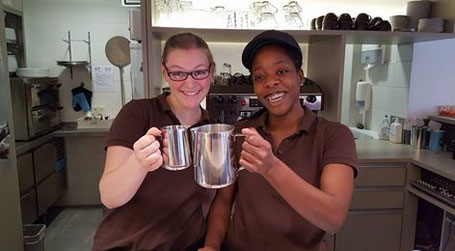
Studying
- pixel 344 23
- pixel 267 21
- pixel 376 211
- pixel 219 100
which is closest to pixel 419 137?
pixel 376 211

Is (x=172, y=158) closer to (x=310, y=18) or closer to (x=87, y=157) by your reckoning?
(x=310, y=18)

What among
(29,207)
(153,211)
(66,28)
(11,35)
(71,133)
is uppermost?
(66,28)

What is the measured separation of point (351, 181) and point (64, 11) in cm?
352

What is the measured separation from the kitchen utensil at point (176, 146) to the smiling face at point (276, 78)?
13.5 inches

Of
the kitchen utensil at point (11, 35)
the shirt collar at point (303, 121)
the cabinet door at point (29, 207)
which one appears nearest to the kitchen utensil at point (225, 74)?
the shirt collar at point (303, 121)

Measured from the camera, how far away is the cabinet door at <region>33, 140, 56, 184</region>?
3.05 m

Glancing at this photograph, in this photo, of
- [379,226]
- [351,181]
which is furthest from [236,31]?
[379,226]

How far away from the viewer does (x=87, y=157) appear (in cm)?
357

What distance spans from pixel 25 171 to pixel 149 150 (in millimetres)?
2520

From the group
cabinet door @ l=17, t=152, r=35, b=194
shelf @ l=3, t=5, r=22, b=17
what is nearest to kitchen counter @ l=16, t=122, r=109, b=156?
cabinet door @ l=17, t=152, r=35, b=194

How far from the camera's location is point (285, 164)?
104cm

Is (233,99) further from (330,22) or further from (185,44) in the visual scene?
(185,44)

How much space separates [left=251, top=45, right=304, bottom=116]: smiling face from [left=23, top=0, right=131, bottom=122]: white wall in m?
2.87

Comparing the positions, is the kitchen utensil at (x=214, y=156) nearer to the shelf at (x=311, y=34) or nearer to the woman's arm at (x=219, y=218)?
the woman's arm at (x=219, y=218)
